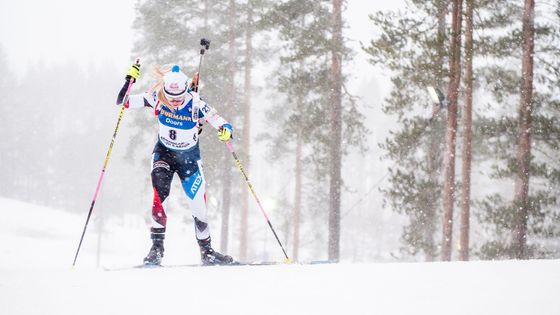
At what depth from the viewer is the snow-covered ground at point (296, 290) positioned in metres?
3.42

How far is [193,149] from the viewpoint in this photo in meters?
6.31

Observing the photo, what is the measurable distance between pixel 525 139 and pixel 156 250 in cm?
997

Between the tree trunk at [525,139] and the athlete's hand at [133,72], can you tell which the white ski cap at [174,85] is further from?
the tree trunk at [525,139]

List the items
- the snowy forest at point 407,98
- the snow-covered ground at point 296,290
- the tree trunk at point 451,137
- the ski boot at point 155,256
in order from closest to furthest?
the snow-covered ground at point 296,290
the ski boot at point 155,256
the tree trunk at point 451,137
the snowy forest at point 407,98

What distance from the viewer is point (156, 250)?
6012 millimetres

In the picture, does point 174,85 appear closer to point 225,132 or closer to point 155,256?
point 225,132

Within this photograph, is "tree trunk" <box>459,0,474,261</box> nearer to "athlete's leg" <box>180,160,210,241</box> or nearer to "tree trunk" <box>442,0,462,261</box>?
"tree trunk" <box>442,0,462,261</box>

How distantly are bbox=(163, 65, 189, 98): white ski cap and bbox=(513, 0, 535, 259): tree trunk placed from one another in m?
9.37

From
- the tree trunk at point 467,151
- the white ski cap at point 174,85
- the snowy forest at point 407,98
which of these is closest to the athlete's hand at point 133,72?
the white ski cap at point 174,85

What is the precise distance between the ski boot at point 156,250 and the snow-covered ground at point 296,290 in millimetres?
741

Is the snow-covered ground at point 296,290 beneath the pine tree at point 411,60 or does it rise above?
beneath

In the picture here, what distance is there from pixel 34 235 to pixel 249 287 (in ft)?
110

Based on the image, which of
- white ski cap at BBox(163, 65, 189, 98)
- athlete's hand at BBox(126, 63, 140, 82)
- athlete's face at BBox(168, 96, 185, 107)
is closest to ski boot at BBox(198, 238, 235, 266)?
athlete's face at BBox(168, 96, 185, 107)

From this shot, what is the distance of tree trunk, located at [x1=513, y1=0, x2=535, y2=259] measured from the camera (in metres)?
11.4
